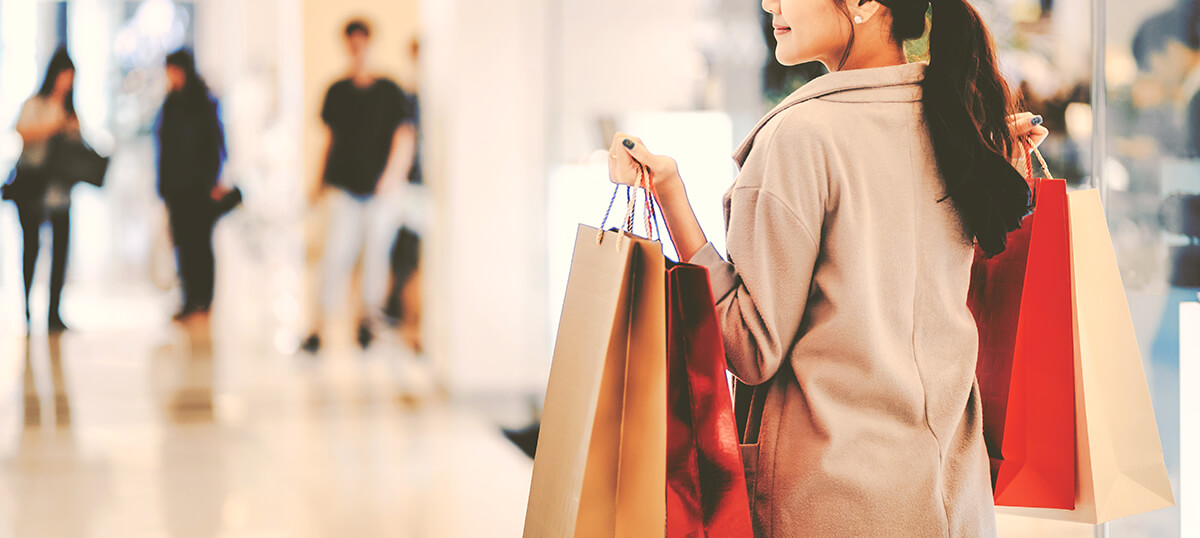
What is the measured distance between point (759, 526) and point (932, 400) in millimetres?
248

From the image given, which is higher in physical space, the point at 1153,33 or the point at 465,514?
the point at 1153,33

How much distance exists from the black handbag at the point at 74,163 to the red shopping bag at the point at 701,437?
4.79 m

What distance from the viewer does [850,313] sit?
104 cm

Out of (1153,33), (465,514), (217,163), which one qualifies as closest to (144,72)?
(217,163)

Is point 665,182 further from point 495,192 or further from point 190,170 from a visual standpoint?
point 190,170

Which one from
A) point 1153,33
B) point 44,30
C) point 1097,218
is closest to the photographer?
point 1097,218

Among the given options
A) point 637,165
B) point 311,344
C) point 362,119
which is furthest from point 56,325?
point 637,165

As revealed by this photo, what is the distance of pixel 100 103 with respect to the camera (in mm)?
4855

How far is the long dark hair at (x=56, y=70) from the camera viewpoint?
186 inches

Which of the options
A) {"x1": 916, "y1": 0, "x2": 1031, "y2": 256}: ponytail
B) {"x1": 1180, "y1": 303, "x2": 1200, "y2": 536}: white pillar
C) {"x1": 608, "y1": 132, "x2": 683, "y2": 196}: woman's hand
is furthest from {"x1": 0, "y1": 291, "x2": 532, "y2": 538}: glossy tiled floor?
{"x1": 916, "y1": 0, "x2": 1031, "y2": 256}: ponytail

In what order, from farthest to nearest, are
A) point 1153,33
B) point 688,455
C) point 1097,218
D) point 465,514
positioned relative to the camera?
point 465,514 → point 1153,33 → point 1097,218 → point 688,455

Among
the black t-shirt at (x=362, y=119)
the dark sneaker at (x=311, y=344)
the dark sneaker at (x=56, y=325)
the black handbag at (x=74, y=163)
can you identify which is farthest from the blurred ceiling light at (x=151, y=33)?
the dark sneaker at (x=311, y=344)

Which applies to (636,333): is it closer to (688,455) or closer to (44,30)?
(688,455)

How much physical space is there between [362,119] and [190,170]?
947 millimetres
